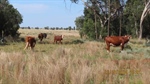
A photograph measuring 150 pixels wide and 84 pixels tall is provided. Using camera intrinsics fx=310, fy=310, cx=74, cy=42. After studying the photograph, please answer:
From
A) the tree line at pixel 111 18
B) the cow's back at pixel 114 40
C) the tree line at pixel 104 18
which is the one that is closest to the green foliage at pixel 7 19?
the tree line at pixel 104 18

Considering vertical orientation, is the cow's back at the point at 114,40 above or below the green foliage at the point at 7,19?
below

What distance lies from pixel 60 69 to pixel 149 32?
53.4m

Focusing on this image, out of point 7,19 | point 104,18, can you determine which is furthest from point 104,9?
point 7,19

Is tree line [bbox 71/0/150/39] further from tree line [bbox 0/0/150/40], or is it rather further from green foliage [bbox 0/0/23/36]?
green foliage [bbox 0/0/23/36]

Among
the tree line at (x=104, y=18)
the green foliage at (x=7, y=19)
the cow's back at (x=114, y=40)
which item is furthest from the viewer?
the tree line at (x=104, y=18)

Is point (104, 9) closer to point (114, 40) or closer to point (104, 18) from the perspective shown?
point (104, 18)

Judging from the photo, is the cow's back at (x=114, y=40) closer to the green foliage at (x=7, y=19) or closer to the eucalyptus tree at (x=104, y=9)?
the green foliage at (x=7, y=19)

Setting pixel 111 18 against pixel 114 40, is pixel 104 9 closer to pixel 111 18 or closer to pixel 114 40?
pixel 111 18

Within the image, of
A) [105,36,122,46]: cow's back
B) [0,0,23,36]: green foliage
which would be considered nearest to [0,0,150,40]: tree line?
[0,0,23,36]: green foliage

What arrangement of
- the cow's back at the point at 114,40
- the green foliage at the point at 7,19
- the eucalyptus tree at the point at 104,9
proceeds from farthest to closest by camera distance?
1. the eucalyptus tree at the point at 104,9
2. the green foliage at the point at 7,19
3. the cow's back at the point at 114,40

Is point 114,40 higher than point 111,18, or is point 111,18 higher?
point 111,18

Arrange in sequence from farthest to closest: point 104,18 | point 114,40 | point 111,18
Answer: point 104,18, point 111,18, point 114,40

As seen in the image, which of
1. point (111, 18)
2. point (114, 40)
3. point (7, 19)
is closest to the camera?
point (114, 40)

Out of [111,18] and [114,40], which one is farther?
[111,18]
